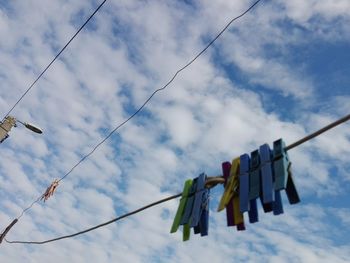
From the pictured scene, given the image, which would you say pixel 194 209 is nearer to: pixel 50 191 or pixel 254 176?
pixel 254 176

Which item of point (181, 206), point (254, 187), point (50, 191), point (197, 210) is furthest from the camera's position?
point (50, 191)

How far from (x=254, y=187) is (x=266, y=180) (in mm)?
207

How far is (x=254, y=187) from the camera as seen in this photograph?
15.3ft

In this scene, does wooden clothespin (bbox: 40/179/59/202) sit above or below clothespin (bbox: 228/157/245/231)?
above

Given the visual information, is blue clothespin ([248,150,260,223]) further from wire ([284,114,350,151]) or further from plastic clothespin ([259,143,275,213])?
wire ([284,114,350,151])

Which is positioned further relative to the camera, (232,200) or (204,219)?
(204,219)

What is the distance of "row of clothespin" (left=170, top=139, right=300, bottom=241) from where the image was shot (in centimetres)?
448

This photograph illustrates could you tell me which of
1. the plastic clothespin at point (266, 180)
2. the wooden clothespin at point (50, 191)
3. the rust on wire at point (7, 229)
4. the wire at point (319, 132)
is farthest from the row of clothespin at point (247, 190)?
the rust on wire at point (7, 229)

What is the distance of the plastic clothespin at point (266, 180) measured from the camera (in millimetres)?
4414

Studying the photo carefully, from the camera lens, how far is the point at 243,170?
195 inches

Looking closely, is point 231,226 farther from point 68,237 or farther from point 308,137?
point 68,237

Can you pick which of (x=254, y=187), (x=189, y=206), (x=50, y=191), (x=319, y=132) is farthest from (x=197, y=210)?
(x=50, y=191)

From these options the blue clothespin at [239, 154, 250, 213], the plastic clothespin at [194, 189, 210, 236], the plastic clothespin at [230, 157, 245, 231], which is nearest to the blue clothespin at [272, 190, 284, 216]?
the blue clothespin at [239, 154, 250, 213]

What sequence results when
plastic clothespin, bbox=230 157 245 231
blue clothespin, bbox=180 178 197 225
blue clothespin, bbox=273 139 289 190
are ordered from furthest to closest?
1. blue clothespin, bbox=180 178 197 225
2. plastic clothespin, bbox=230 157 245 231
3. blue clothespin, bbox=273 139 289 190
